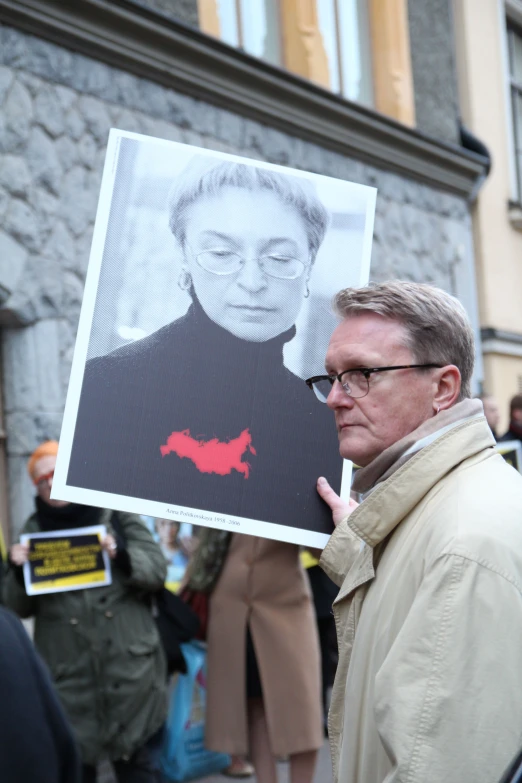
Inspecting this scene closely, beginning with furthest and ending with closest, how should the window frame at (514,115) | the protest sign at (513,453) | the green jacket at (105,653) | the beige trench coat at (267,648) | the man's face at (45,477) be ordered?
the window frame at (514,115) < the protest sign at (513,453) < the beige trench coat at (267,648) < the man's face at (45,477) < the green jacket at (105,653)

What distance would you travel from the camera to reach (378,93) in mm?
10133

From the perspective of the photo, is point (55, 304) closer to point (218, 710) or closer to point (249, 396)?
point (218, 710)

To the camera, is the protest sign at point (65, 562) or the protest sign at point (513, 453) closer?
the protest sign at point (65, 562)

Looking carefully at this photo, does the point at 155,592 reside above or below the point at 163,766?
above

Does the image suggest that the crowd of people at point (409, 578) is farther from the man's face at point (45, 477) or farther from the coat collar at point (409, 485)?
the man's face at point (45, 477)

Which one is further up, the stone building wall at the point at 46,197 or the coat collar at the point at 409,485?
the stone building wall at the point at 46,197

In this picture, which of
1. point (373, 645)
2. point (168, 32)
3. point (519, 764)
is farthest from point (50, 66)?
point (519, 764)

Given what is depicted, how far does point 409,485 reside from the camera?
1.81 meters

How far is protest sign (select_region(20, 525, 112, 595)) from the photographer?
4.35 metres

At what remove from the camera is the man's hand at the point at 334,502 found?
7.43 feet

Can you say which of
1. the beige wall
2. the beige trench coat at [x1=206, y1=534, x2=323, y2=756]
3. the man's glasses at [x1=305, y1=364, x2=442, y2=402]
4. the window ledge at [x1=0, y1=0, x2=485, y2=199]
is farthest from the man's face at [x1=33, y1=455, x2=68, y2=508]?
the beige wall

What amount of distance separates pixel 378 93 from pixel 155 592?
269 inches

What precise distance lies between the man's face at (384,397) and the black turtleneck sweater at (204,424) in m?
0.34

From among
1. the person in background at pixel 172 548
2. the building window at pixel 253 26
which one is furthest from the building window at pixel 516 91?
the person in background at pixel 172 548
